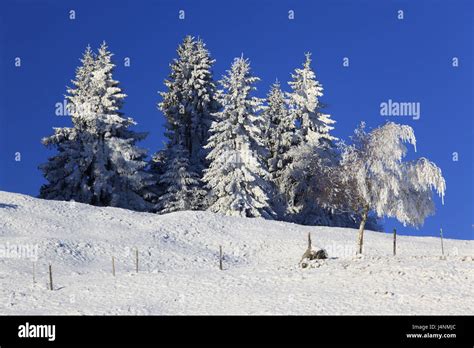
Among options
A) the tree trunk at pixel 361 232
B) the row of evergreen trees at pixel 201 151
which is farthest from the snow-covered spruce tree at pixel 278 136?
the tree trunk at pixel 361 232

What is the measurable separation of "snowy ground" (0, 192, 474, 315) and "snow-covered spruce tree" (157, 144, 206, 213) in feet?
21.2

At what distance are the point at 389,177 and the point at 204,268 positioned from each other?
1208 centimetres

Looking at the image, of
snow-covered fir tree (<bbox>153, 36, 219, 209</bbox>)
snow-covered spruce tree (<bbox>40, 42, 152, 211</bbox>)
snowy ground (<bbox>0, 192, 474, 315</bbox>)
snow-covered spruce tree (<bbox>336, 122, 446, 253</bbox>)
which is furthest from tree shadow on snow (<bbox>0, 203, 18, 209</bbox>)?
snow-covered spruce tree (<bbox>336, 122, 446, 253</bbox>)

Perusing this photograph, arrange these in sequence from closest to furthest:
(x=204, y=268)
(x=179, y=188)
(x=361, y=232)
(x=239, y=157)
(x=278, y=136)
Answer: (x=204, y=268), (x=361, y=232), (x=239, y=157), (x=179, y=188), (x=278, y=136)

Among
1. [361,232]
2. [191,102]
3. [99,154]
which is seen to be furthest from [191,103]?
[361,232]

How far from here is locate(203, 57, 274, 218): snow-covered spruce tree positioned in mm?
52156

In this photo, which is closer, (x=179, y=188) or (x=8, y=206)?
(x=8, y=206)

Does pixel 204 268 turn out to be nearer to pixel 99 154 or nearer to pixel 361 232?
pixel 361 232

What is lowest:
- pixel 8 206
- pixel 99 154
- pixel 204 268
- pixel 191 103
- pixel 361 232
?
pixel 204 268

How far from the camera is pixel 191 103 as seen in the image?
205 ft

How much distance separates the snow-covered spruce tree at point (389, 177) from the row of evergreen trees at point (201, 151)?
9.69m

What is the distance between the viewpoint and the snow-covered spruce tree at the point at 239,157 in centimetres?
5216

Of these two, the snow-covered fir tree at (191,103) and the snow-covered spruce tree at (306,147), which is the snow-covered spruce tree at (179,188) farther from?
the snow-covered spruce tree at (306,147)
